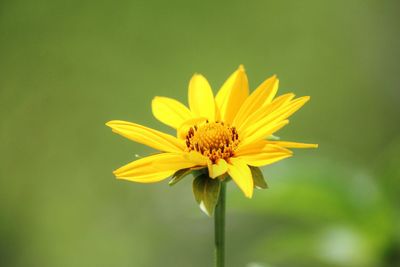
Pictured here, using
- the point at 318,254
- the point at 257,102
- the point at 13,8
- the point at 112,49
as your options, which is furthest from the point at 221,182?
the point at 13,8

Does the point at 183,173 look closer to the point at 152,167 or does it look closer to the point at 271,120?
the point at 152,167

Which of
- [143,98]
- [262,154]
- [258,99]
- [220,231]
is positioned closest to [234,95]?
[258,99]

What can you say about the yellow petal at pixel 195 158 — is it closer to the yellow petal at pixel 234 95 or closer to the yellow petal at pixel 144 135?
the yellow petal at pixel 144 135

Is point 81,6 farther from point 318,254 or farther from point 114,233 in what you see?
point 318,254

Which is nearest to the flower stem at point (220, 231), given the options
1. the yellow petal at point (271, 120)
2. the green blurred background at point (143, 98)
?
the yellow petal at point (271, 120)

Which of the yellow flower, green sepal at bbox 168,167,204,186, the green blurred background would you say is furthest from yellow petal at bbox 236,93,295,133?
the green blurred background
